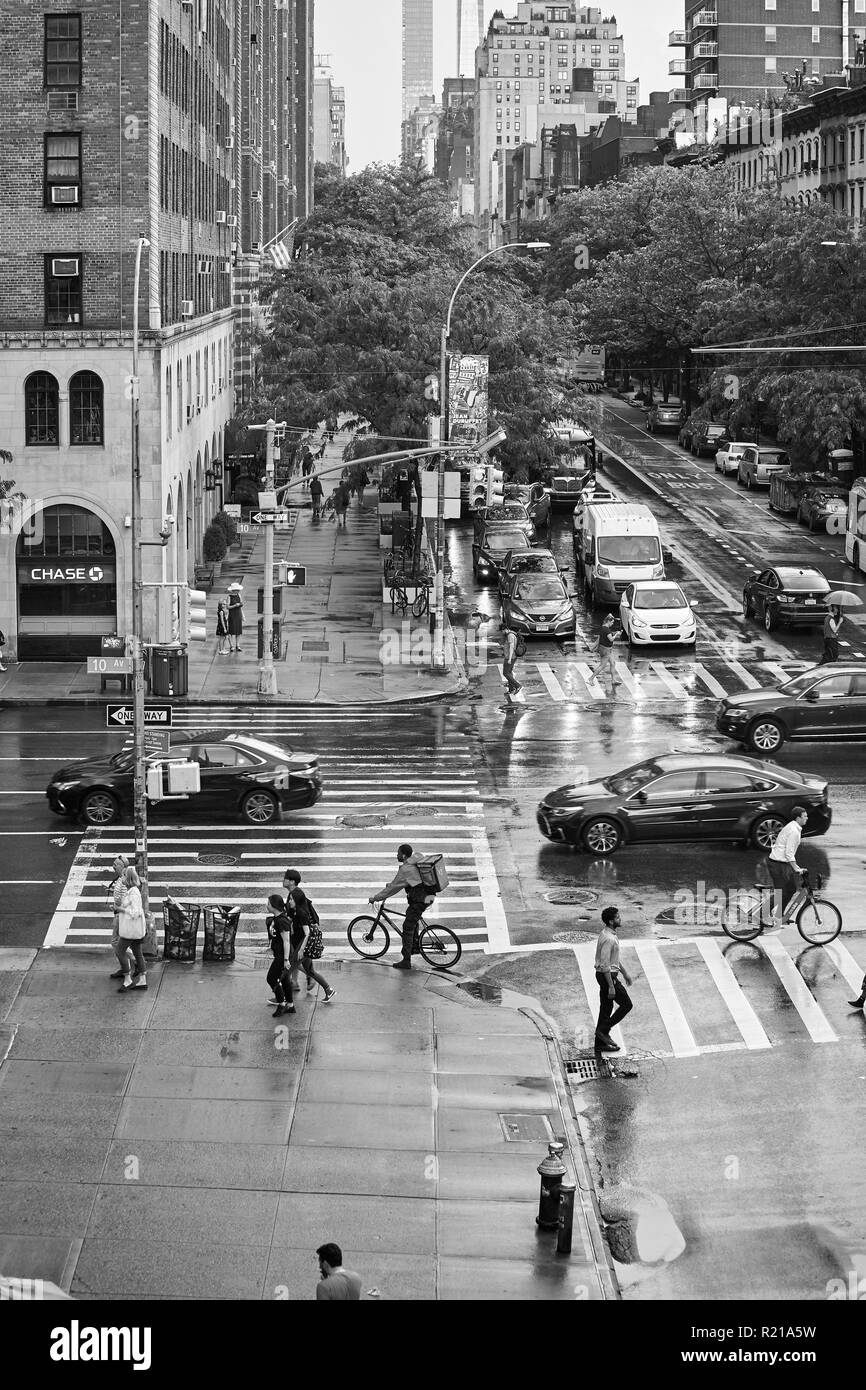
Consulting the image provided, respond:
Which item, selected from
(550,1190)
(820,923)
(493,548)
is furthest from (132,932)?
(493,548)

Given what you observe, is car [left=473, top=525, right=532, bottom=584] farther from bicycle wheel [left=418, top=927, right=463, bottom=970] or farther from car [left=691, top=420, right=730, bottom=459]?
bicycle wheel [left=418, top=927, right=463, bottom=970]

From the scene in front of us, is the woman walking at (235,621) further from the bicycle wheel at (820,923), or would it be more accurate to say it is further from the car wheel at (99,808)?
the bicycle wheel at (820,923)

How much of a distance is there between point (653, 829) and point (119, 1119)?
12297 mm

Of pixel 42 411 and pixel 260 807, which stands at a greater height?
pixel 42 411

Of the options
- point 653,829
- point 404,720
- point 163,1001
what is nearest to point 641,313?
point 404,720

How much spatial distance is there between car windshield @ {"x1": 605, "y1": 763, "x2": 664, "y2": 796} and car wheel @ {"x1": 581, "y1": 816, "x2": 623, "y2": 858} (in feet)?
1.72

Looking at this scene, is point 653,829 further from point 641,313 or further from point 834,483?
point 641,313

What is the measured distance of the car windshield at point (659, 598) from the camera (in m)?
47.9

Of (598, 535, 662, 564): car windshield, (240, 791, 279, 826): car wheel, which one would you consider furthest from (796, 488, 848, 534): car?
(240, 791, 279, 826): car wheel

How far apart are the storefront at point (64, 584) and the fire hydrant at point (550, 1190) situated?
107 ft

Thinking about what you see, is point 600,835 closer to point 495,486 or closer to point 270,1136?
point 270,1136

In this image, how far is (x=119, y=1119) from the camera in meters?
18.6

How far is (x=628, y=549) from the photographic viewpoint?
177ft

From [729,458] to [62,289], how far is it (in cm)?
4178
